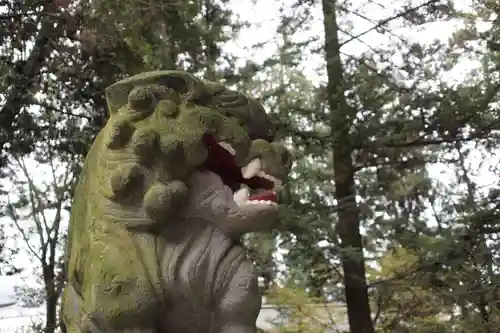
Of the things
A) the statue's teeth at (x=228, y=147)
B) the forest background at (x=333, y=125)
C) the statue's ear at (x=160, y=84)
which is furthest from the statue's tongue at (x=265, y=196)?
the forest background at (x=333, y=125)

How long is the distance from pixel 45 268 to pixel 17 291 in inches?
61.7

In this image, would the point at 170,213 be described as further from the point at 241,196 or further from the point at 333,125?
the point at 333,125

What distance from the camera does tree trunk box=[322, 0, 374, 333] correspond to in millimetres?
4320

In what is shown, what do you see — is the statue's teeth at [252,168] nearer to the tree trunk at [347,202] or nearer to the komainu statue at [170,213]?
the komainu statue at [170,213]

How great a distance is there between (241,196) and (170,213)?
22 centimetres

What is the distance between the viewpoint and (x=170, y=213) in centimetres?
155

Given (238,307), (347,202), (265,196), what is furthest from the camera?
(347,202)

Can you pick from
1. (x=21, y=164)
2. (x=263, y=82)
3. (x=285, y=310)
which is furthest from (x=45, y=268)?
(x=263, y=82)

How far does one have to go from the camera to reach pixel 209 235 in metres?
1.61

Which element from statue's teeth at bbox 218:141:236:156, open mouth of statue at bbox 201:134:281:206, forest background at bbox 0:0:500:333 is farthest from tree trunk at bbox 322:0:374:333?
statue's teeth at bbox 218:141:236:156

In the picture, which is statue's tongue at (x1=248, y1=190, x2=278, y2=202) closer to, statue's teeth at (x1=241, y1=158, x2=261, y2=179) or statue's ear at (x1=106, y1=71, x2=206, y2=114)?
statue's teeth at (x1=241, y1=158, x2=261, y2=179)

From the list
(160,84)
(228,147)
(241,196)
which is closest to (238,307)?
(241,196)

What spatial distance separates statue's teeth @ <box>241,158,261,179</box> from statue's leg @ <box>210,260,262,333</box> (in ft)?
0.95

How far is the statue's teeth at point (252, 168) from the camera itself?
165 cm
